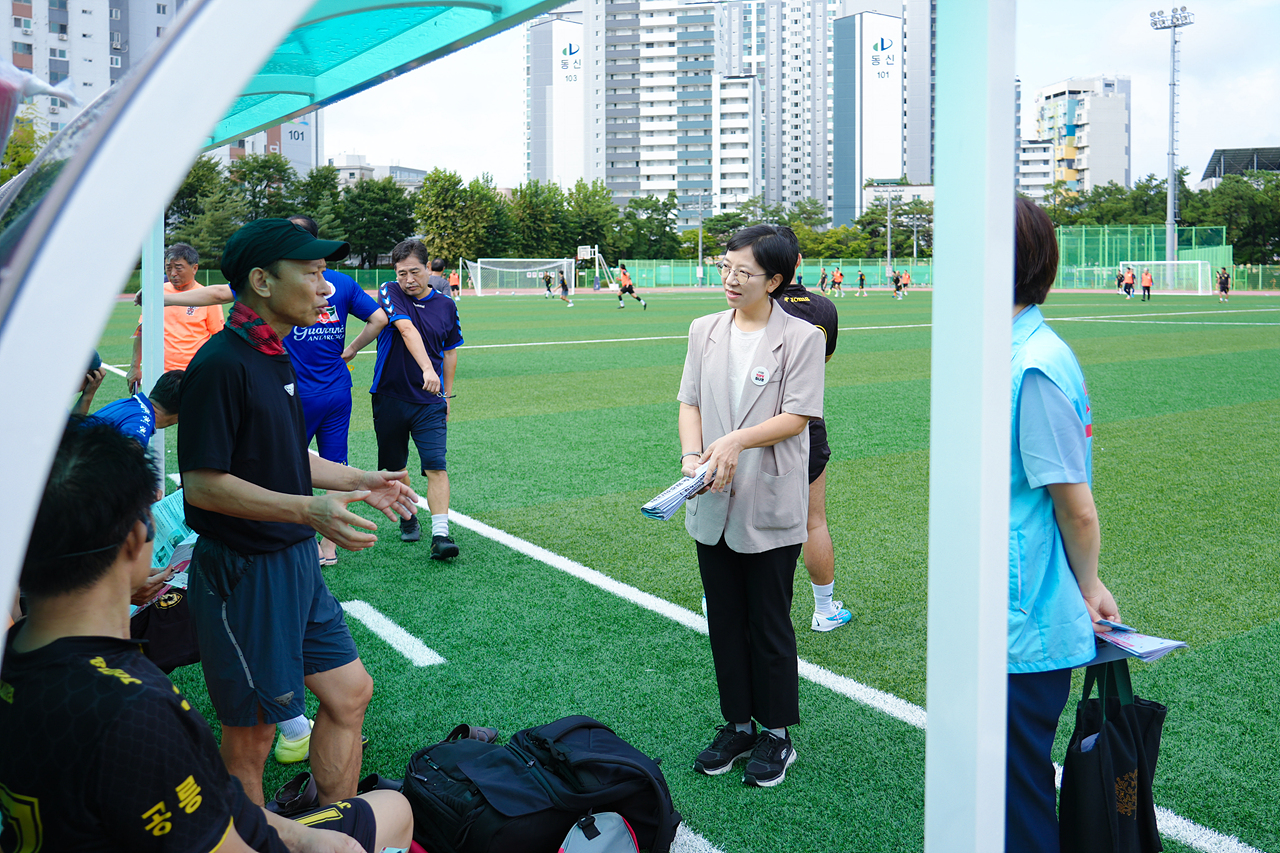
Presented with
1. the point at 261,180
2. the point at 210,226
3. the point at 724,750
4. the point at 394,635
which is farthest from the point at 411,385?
the point at 261,180

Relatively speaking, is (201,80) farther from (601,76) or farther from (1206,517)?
(601,76)

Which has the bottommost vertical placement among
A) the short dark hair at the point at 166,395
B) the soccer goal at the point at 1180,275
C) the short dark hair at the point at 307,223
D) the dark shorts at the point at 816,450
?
the dark shorts at the point at 816,450

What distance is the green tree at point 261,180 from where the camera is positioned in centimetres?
6575

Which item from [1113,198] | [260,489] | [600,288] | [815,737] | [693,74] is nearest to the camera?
[260,489]

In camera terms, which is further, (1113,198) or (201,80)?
(1113,198)

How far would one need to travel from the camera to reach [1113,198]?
83.0 m

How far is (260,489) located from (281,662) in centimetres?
50

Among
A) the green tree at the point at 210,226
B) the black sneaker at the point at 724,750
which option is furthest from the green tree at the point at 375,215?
the black sneaker at the point at 724,750

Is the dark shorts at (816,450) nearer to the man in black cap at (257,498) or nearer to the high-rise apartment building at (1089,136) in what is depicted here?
the man in black cap at (257,498)

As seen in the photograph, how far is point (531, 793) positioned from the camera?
2.74 metres

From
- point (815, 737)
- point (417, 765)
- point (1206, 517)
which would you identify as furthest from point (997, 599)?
point (1206, 517)

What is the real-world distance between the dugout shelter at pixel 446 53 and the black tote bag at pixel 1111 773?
0.80 m

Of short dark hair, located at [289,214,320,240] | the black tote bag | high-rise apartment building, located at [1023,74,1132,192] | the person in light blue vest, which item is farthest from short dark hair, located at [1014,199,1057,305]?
high-rise apartment building, located at [1023,74,1132,192]

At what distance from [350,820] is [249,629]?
0.64m
